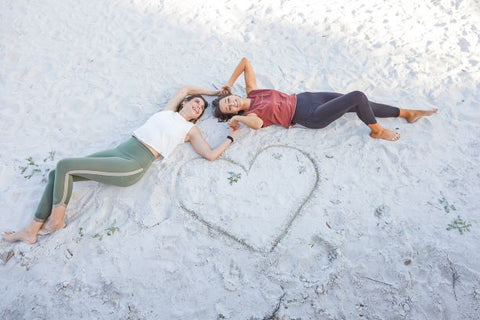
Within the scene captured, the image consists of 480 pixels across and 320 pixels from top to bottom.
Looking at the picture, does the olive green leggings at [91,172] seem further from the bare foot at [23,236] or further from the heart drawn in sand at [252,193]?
the heart drawn in sand at [252,193]

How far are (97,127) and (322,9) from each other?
3.85 metres

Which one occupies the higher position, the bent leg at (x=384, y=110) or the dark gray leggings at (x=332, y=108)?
the dark gray leggings at (x=332, y=108)

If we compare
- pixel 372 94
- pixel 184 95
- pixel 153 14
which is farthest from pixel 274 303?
pixel 153 14

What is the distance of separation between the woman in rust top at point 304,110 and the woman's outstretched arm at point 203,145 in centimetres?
30

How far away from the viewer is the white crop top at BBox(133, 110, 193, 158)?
13.3 feet

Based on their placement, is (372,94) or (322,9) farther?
(322,9)

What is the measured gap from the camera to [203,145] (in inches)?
163

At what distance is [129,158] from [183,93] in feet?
3.70

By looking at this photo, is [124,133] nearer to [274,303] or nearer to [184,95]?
[184,95]

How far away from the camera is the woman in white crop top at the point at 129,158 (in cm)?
362

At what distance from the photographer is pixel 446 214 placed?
3549 millimetres

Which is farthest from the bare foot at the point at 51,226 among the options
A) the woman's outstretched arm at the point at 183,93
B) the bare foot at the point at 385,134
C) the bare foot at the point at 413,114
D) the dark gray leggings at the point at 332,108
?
the bare foot at the point at 413,114

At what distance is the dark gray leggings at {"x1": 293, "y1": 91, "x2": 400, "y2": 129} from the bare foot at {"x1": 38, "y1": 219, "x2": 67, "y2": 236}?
268 centimetres

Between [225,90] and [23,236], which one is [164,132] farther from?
[23,236]
